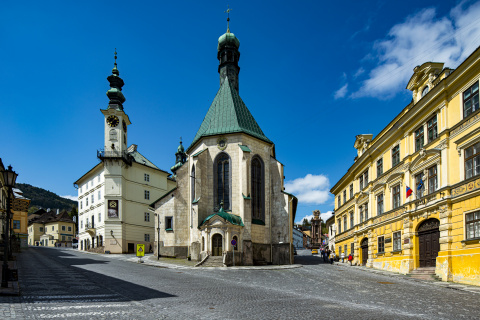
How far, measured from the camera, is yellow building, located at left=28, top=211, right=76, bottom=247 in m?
90.3

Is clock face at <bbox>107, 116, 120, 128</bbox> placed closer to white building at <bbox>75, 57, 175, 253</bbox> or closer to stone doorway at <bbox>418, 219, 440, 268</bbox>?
white building at <bbox>75, 57, 175, 253</bbox>

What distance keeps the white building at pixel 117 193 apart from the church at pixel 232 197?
39.3 ft

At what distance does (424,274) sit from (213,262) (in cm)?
1709

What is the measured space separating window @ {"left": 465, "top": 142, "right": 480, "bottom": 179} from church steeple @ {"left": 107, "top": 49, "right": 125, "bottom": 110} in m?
46.5

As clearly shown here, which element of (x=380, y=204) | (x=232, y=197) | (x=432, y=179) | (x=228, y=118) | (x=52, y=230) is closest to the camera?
(x=432, y=179)

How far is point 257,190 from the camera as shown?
4100cm

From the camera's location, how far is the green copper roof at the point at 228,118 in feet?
136

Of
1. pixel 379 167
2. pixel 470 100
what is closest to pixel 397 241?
pixel 379 167

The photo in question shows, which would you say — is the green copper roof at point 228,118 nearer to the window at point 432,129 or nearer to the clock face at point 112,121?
the clock face at point 112,121

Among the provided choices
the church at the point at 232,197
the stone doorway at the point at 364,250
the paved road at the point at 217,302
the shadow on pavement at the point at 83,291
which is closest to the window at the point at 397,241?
the stone doorway at the point at 364,250

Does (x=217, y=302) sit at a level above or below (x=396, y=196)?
below

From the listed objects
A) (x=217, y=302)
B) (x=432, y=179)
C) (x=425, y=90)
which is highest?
(x=425, y=90)

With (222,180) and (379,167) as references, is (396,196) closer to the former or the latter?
(379,167)

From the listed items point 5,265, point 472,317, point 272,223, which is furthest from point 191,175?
point 472,317
